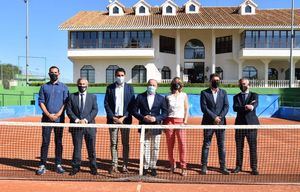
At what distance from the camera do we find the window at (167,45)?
4375cm

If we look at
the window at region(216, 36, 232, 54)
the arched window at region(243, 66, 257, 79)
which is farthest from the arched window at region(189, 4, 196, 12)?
the arched window at region(243, 66, 257, 79)

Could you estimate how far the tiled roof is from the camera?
41.4 meters

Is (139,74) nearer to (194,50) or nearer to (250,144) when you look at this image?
(194,50)

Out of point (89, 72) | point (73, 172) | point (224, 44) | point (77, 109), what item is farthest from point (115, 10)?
point (73, 172)

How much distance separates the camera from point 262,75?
43.4m

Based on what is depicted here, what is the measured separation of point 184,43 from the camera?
45062 mm

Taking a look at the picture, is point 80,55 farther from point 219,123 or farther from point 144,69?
point 219,123

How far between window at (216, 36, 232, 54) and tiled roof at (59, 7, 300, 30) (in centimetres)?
232

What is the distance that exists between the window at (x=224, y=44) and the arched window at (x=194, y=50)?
5.61 feet

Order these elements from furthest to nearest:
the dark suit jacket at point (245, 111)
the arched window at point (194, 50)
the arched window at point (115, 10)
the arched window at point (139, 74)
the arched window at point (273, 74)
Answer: the arched window at point (115, 10), the arched window at point (194, 50), the arched window at point (273, 74), the arched window at point (139, 74), the dark suit jacket at point (245, 111)

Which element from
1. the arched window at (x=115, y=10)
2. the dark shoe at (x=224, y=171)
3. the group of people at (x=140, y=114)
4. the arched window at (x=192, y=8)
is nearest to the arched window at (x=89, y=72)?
the arched window at (x=115, y=10)

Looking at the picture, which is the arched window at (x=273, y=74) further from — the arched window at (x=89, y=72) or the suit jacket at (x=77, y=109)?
the suit jacket at (x=77, y=109)

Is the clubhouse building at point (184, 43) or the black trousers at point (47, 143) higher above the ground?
the clubhouse building at point (184, 43)

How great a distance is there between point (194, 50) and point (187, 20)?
3.80m
